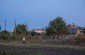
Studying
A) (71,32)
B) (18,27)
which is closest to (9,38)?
(18,27)

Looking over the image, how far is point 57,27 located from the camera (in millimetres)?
108812

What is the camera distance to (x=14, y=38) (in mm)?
80375

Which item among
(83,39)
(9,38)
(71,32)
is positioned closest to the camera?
(83,39)

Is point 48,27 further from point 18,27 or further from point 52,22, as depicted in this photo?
point 18,27

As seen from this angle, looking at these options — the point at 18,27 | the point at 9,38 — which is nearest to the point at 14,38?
the point at 9,38

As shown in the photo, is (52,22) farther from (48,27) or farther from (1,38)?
(1,38)

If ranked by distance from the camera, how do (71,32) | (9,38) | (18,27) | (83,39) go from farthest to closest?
1. (71,32)
2. (18,27)
3. (9,38)
4. (83,39)

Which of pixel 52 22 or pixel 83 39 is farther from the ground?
pixel 52 22

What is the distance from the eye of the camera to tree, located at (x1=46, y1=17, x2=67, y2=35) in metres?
108

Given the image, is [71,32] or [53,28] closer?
[53,28]

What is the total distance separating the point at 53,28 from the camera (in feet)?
354

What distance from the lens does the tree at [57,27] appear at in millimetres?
107938

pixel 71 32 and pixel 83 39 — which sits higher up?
pixel 71 32

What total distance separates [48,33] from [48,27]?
3.48 metres
